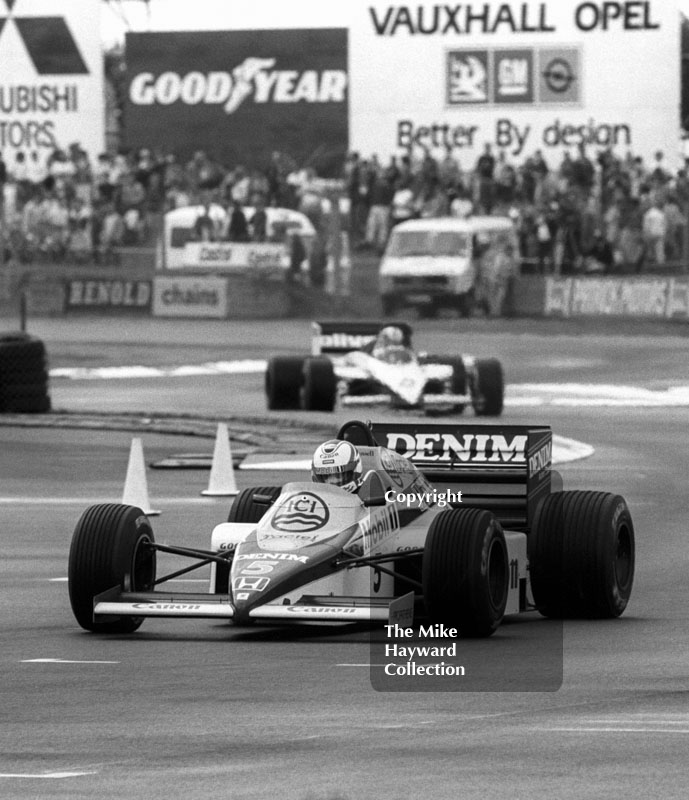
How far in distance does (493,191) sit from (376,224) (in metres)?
2.41

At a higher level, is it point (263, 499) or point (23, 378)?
point (263, 499)

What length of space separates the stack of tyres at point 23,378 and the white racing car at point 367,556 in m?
13.9

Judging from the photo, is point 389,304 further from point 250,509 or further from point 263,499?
point 263,499

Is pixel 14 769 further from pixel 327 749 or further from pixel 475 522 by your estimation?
pixel 475 522

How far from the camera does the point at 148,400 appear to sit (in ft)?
97.7

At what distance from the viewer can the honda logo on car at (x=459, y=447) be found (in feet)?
42.2

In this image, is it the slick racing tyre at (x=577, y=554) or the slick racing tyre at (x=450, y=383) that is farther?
the slick racing tyre at (x=450, y=383)

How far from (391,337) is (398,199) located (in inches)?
690

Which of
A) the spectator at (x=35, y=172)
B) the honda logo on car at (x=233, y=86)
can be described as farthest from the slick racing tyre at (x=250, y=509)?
the honda logo on car at (x=233, y=86)

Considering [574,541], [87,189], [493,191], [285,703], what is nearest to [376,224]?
[493,191]

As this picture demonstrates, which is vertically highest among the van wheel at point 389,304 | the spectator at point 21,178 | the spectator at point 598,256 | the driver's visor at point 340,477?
the spectator at point 21,178

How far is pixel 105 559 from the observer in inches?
435

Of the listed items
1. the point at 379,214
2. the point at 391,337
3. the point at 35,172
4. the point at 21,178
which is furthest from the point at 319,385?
the point at 35,172

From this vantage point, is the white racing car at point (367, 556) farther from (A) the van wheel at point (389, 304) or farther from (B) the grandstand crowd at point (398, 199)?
(A) the van wheel at point (389, 304)
